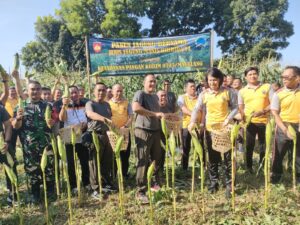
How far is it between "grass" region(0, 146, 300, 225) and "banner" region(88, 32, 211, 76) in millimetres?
4178

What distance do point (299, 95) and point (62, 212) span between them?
3521mm

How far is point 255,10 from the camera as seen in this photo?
76.4ft

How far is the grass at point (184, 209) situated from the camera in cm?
351

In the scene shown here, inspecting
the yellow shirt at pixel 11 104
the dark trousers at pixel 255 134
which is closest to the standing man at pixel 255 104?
the dark trousers at pixel 255 134

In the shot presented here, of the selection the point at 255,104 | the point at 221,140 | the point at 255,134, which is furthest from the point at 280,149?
the point at 221,140

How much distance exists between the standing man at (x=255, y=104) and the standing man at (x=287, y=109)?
22.4 inches

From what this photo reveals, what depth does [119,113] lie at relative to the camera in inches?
187

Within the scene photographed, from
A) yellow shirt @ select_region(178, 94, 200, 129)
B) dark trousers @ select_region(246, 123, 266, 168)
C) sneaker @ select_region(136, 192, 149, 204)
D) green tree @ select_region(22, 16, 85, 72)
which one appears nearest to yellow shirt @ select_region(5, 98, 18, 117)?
sneaker @ select_region(136, 192, 149, 204)

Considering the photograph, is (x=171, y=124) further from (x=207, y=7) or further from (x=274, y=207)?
(x=207, y=7)

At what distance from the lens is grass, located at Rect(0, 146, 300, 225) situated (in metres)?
3.51

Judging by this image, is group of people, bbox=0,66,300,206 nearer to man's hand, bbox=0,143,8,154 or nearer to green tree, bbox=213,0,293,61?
man's hand, bbox=0,143,8,154

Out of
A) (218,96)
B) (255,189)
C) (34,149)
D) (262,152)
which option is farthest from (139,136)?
(262,152)

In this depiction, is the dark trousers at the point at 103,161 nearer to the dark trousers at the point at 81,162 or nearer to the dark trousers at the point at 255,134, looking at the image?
the dark trousers at the point at 81,162

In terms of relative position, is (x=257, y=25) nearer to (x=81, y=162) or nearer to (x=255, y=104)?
(x=255, y=104)
